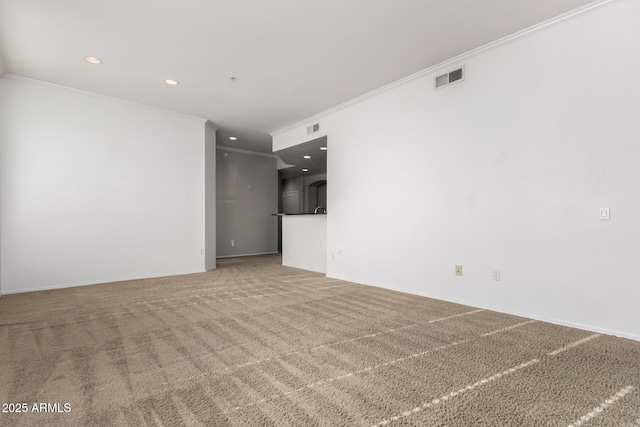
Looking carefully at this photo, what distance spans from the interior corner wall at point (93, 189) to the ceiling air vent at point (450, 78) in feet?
13.7

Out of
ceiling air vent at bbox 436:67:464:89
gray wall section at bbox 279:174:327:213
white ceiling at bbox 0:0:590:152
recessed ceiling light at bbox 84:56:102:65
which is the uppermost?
recessed ceiling light at bbox 84:56:102:65

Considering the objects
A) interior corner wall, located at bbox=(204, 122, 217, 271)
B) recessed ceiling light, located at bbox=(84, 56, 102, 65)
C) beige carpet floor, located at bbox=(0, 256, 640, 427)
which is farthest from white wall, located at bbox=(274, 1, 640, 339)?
recessed ceiling light, located at bbox=(84, 56, 102, 65)

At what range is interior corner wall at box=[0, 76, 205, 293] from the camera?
4.31 meters

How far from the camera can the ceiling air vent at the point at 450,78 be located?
369 cm

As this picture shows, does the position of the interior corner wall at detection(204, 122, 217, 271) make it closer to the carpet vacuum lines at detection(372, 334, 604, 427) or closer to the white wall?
the white wall

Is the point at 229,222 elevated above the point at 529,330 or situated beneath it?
elevated above

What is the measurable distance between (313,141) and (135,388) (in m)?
4.97

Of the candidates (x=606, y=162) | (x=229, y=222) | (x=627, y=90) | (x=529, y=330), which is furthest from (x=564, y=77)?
(x=229, y=222)

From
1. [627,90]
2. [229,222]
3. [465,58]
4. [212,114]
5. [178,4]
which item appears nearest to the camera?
[627,90]

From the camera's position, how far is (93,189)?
486 centimetres

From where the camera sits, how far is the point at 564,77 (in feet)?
9.52

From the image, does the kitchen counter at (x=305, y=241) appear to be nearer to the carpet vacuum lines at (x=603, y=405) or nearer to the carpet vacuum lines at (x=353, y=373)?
the carpet vacuum lines at (x=353, y=373)

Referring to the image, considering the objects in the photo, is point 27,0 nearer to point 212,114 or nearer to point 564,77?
point 212,114

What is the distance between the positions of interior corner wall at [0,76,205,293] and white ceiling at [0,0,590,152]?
471mm
